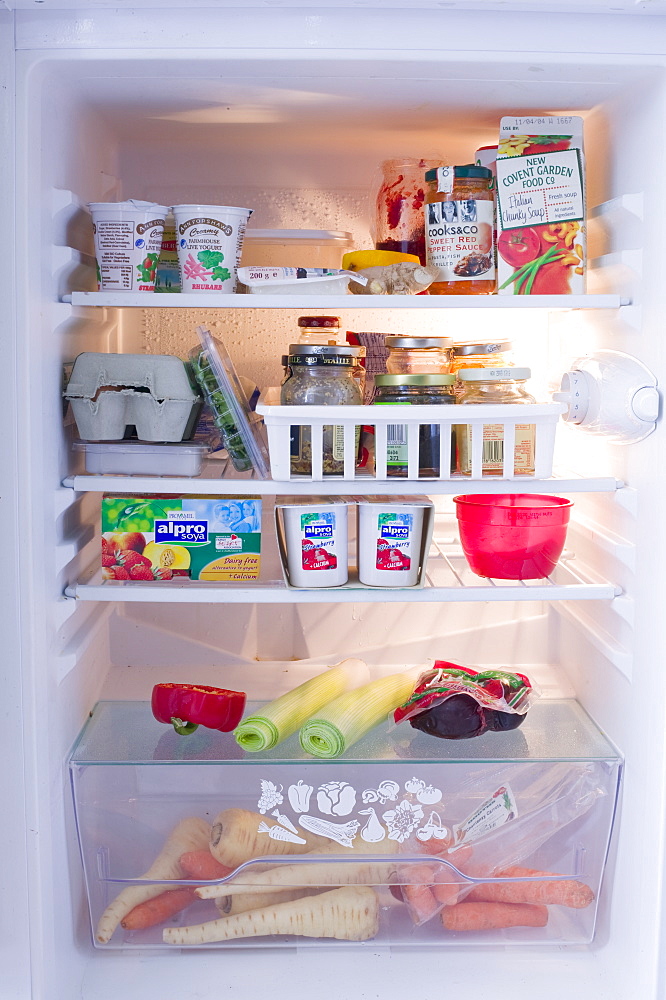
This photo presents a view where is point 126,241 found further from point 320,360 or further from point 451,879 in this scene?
point 451,879

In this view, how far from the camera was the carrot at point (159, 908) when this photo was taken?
56.8 inches

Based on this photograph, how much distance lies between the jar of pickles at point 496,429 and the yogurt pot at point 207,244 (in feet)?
1.31

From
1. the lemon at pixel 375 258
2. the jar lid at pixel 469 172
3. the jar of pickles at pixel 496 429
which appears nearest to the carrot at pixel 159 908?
the jar of pickles at pixel 496 429

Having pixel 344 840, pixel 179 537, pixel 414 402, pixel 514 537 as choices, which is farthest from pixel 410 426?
pixel 344 840

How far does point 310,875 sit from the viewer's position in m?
1.43

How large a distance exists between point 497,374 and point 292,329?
538 millimetres

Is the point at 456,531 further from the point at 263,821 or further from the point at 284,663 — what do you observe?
the point at 263,821

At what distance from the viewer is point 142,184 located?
172 cm

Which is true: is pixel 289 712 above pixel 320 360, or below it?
below

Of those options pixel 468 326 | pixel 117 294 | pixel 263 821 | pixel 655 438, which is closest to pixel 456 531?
pixel 468 326

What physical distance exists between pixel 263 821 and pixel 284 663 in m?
0.42

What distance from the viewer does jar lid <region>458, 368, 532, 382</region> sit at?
1.35m

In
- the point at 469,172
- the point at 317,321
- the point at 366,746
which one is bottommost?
the point at 366,746

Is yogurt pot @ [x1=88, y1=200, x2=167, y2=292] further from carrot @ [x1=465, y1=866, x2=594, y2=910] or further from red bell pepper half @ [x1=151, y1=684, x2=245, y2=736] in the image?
carrot @ [x1=465, y1=866, x2=594, y2=910]
